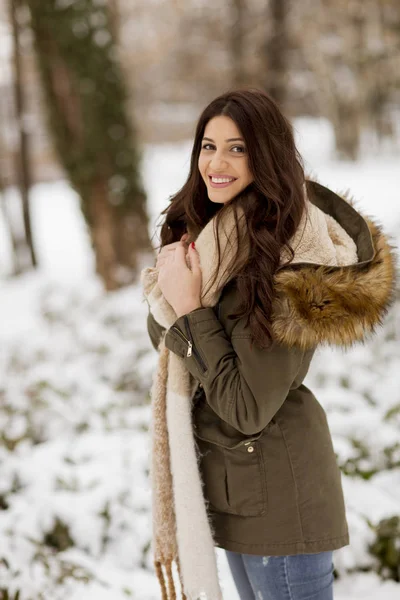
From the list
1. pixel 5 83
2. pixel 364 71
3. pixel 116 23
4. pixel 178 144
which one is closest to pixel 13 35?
pixel 116 23

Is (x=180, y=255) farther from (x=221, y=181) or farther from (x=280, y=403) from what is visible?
(x=280, y=403)

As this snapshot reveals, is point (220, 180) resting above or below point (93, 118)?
below

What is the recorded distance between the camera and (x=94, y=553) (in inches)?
126

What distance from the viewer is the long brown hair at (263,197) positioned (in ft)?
5.21

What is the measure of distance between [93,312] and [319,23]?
14.7 metres

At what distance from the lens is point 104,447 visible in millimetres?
3924

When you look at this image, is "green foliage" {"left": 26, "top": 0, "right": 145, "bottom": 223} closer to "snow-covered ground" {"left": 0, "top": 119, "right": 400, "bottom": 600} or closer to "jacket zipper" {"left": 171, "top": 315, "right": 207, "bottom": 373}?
"snow-covered ground" {"left": 0, "top": 119, "right": 400, "bottom": 600}

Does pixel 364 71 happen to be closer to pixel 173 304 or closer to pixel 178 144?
pixel 178 144

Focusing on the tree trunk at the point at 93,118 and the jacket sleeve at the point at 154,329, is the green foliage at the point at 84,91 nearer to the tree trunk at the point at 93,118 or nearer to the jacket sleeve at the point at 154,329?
the tree trunk at the point at 93,118

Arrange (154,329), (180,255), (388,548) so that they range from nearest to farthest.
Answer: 1. (180,255)
2. (154,329)
3. (388,548)

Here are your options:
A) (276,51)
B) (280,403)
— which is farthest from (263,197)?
(276,51)

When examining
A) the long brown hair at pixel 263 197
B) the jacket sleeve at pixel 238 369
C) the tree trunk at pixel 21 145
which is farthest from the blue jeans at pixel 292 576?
the tree trunk at pixel 21 145

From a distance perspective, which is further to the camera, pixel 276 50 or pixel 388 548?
pixel 276 50

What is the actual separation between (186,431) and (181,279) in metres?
0.46
